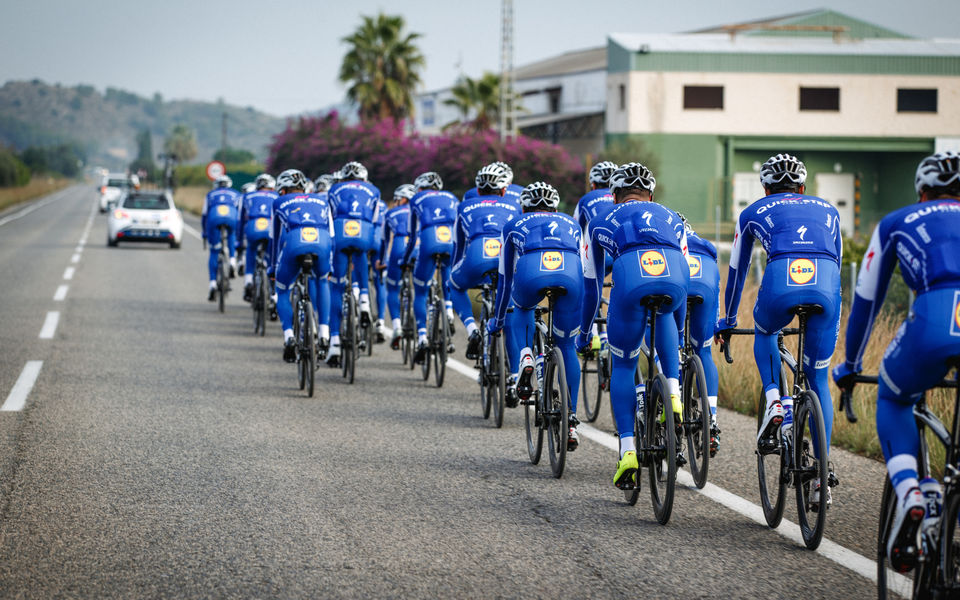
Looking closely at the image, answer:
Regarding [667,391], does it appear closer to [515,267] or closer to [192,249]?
[515,267]

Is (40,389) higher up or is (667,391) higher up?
(667,391)

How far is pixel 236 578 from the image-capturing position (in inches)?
191

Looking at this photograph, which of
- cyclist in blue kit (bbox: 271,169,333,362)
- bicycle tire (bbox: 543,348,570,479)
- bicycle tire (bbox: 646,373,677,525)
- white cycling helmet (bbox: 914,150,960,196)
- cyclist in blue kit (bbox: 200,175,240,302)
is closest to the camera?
white cycling helmet (bbox: 914,150,960,196)

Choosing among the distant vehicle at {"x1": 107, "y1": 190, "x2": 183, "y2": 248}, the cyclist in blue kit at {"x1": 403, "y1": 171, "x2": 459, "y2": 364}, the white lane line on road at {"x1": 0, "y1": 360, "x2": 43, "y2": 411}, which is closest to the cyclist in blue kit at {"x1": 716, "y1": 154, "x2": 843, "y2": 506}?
the cyclist in blue kit at {"x1": 403, "y1": 171, "x2": 459, "y2": 364}

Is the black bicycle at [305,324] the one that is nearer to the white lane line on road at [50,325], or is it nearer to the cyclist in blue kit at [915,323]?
the white lane line on road at [50,325]

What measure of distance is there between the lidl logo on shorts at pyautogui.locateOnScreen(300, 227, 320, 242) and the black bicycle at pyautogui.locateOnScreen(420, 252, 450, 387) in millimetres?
1246

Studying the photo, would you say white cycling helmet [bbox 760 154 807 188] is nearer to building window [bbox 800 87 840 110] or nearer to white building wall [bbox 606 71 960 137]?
white building wall [bbox 606 71 960 137]

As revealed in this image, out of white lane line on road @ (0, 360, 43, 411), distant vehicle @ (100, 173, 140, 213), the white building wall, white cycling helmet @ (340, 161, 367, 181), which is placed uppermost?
the white building wall

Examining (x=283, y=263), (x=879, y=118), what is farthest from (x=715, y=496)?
(x=879, y=118)

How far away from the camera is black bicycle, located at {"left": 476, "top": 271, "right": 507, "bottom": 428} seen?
8.52m

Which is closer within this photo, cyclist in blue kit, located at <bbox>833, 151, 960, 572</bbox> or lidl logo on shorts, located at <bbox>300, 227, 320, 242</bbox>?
cyclist in blue kit, located at <bbox>833, 151, 960, 572</bbox>

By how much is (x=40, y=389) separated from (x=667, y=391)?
6446 mm

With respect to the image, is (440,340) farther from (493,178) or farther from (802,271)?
(802,271)

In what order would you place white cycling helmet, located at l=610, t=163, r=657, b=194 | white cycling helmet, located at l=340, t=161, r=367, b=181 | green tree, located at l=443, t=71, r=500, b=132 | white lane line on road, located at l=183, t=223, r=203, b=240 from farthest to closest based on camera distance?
green tree, located at l=443, t=71, r=500, b=132 < white lane line on road, located at l=183, t=223, r=203, b=240 < white cycling helmet, located at l=340, t=161, r=367, b=181 < white cycling helmet, located at l=610, t=163, r=657, b=194
